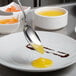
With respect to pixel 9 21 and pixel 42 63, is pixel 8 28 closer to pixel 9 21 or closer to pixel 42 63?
pixel 9 21

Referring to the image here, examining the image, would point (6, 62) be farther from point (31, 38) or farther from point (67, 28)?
point (67, 28)

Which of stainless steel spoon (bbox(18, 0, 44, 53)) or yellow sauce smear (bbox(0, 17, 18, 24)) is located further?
yellow sauce smear (bbox(0, 17, 18, 24))

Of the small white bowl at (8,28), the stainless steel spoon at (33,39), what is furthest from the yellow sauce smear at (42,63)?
the small white bowl at (8,28)

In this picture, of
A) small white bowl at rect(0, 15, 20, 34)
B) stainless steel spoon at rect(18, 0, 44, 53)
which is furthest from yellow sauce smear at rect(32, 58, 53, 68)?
small white bowl at rect(0, 15, 20, 34)

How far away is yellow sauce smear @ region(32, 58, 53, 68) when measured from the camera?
58 cm

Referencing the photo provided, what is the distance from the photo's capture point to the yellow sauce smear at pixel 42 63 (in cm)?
58

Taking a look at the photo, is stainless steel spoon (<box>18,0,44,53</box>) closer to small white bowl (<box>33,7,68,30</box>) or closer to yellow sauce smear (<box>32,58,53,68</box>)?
yellow sauce smear (<box>32,58,53,68</box>)

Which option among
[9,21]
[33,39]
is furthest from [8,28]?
[33,39]

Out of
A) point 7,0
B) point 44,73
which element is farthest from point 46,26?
point 7,0

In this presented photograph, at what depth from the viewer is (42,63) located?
0.59 meters

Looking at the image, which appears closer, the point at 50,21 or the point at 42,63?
the point at 42,63

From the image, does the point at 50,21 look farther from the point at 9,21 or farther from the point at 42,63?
the point at 42,63

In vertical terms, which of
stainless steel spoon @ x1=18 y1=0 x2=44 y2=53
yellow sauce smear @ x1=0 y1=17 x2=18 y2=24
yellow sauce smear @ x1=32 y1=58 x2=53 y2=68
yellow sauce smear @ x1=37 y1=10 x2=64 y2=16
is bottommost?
yellow sauce smear @ x1=32 y1=58 x2=53 y2=68

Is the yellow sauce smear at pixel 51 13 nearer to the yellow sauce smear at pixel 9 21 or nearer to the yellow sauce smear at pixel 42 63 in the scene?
the yellow sauce smear at pixel 9 21
